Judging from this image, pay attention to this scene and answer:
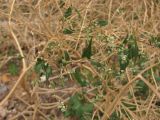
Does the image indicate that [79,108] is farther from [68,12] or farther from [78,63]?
[68,12]

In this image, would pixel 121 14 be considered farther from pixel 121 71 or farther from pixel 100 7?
pixel 121 71

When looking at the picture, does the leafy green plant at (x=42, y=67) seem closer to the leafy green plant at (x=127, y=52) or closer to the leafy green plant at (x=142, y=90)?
the leafy green plant at (x=127, y=52)

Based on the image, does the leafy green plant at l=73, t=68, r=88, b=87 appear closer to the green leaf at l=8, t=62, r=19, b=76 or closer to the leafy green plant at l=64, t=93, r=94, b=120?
the leafy green plant at l=64, t=93, r=94, b=120

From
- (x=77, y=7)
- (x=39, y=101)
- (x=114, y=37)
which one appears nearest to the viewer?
(x=39, y=101)

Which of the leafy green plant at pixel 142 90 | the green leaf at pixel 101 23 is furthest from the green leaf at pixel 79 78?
the green leaf at pixel 101 23

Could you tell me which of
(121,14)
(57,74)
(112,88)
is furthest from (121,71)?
(121,14)

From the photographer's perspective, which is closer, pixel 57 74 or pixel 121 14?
pixel 57 74

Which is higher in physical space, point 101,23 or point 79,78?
point 101,23

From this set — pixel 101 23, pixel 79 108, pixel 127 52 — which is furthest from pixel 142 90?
pixel 101 23

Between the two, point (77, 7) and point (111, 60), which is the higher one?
point (77, 7)
